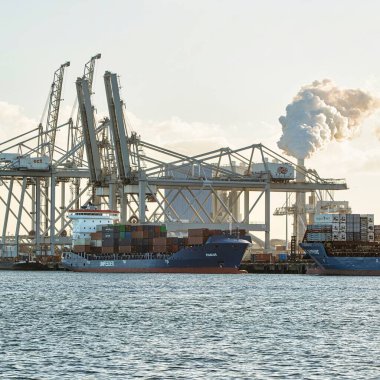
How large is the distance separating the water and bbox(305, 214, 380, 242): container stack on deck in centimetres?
4127

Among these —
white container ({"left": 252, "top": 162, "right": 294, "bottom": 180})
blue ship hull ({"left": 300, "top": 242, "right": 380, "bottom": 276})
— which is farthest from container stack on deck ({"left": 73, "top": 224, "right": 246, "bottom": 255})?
white container ({"left": 252, "top": 162, "right": 294, "bottom": 180})

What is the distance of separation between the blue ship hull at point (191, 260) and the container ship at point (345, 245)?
8.44 m

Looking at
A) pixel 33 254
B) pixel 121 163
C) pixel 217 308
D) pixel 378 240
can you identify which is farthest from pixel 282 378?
pixel 33 254

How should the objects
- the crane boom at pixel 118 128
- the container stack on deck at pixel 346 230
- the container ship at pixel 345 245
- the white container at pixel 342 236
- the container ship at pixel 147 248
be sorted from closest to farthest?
the container ship at pixel 345 245 → the white container at pixel 342 236 → the container stack on deck at pixel 346 230 → the container ship at pixel 147 248 → the crane boom at pixel 118 128

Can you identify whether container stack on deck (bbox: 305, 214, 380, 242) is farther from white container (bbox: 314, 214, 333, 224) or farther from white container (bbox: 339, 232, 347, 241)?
white container (bbox: 314, 214, 333, 224)

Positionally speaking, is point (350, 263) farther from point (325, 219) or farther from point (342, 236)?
point (325, 219)

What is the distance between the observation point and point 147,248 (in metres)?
137

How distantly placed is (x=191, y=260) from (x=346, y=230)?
1809 cm

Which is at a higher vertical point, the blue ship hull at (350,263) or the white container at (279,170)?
the white container at (279,170)

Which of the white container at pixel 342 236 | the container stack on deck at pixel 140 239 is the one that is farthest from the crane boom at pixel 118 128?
the white container at pixel 342 236

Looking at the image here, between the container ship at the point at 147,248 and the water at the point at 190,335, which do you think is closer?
the water at the point at 190,335

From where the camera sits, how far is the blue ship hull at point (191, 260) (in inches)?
5138

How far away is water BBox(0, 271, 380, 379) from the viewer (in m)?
42.5

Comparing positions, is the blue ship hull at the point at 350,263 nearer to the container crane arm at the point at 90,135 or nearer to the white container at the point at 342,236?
the white container at the point at 342,236
